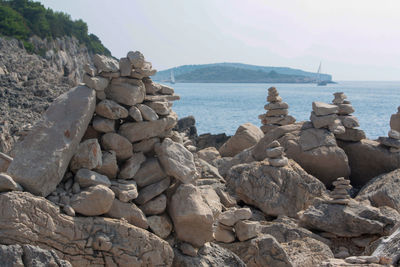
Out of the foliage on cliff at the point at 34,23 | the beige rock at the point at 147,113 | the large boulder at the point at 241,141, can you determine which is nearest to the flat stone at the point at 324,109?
the large boulder at the point at 241,141

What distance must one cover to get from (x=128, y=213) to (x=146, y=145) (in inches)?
40.8

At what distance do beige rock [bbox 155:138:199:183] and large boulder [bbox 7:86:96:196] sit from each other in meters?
1.00

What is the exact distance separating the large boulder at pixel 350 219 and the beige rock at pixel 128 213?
3.86 metres

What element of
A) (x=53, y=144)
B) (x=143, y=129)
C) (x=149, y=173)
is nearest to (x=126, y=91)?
(x=143, y=129)

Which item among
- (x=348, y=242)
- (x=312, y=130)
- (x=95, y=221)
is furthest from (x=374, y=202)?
(x=95, y=221)

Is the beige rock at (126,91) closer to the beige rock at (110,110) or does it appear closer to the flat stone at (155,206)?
the beige rock at (110,110)

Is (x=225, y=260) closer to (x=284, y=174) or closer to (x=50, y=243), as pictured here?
(x=50, y=243)

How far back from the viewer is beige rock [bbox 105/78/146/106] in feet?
19.0

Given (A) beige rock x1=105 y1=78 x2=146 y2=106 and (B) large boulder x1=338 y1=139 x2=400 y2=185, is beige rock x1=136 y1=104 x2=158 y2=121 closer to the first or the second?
(A) beige rock x1=105 y1=78 x2=146 y2=106

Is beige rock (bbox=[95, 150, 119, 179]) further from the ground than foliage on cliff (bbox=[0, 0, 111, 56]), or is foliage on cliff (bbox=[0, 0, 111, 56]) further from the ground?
foliage on cliff (bbox=[0, 0, 111, 56])

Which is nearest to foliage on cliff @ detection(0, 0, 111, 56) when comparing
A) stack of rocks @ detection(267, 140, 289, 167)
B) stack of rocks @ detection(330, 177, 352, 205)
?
stack of rocks @ detection(267, 140, 289, 167)

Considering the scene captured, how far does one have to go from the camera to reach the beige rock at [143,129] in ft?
19.0

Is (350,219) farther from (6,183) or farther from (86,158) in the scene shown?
(6,183)

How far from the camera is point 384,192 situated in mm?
9109
